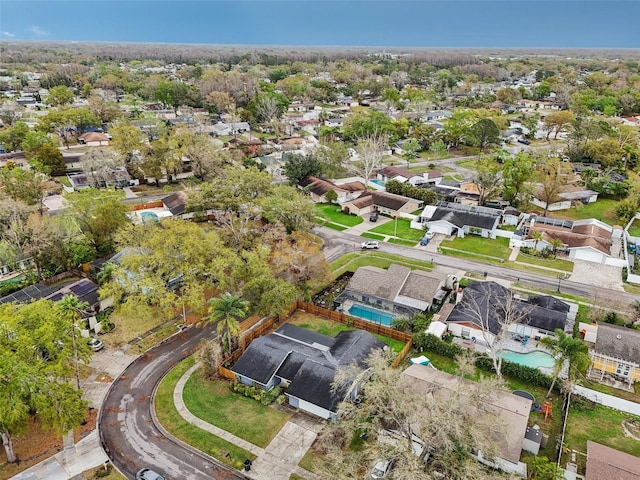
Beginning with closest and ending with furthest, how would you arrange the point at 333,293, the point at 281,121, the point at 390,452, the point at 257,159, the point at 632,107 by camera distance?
the point at 390,452 → the point at 333,293 → the point at 257,159 → the point at 281,121 → the point at 632,107

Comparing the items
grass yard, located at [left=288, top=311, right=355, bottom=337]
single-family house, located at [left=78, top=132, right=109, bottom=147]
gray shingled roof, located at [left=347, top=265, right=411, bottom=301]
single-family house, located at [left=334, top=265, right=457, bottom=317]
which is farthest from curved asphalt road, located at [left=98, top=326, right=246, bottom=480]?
single-family house, located at [left=78, top=132, right=109, bottom=147]

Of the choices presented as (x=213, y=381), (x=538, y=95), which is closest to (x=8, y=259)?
(x=213, y=381)

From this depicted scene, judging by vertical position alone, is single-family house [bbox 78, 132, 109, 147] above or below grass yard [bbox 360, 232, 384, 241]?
above

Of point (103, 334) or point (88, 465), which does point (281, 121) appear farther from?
point (88, 465)

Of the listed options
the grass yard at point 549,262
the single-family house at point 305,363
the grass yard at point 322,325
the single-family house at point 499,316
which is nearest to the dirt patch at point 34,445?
the single-family house at point 305,363

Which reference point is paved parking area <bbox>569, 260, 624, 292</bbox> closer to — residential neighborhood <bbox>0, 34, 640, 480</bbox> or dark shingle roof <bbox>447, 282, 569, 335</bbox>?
residential neighborhood <bbox>0, 34, 640, 480</bbox>
